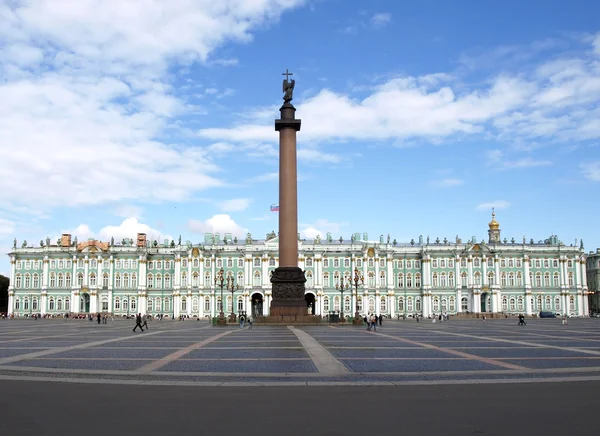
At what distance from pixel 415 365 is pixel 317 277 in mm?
87370

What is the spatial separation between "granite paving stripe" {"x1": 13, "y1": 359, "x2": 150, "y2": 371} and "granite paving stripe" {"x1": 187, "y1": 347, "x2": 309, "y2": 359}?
2910 millimetres

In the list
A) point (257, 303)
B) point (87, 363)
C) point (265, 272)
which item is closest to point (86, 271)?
point (257, 303)

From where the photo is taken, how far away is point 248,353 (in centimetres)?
2238

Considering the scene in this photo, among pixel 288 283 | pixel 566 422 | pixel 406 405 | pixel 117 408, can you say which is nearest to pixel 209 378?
pixel 117 408

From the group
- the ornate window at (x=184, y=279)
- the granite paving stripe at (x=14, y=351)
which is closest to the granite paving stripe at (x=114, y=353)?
the granite paving stripe at (x=14, y=351)

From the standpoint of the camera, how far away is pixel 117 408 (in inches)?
441

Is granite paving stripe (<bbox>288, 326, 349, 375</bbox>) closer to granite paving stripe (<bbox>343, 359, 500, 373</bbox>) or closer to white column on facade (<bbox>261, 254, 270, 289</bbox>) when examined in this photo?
granite paving stripe (<bbox>343, 359, 500, 373</bbox>)

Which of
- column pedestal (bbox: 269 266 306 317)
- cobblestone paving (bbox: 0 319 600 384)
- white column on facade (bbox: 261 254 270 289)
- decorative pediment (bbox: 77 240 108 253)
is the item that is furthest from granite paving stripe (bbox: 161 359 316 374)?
decorative pediment (bbox: 77 240 108 253)

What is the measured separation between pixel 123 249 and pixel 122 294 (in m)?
7.57

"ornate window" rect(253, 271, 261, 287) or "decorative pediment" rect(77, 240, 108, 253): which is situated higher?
"decorative pediment" rect(77, 240, 108, 253)

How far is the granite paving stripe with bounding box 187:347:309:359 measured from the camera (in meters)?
21.4

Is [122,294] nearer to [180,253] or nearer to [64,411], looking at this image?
[180,253]

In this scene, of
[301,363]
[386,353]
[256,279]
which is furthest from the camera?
[256,279]

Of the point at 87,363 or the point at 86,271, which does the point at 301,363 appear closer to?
the point at 87,363
